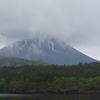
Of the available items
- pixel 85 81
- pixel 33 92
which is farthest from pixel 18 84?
pixel 85 81

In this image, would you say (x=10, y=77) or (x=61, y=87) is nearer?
(x=61, y=87)

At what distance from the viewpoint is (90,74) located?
13138 centimetres

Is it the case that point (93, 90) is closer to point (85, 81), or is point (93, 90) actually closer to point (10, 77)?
point (85, 81)

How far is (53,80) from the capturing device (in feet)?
407

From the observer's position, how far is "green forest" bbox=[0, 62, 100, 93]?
11512 centimetres

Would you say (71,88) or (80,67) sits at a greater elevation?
(80,67)

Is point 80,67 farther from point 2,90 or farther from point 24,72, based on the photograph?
point 2,90

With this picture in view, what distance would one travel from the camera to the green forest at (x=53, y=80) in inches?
4532

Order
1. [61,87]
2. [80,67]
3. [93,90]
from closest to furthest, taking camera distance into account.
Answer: [93,90] → [61,87] → [80,67]

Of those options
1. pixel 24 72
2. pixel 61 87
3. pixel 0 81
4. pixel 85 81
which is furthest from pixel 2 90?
pixel 85 81

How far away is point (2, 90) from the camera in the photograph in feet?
440

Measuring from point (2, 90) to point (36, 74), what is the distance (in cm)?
1866

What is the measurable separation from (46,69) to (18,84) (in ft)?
52.0

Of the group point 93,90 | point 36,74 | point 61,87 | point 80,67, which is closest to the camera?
point 93,90
